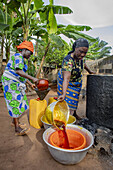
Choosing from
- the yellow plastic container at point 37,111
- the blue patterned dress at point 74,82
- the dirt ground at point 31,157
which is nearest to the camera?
the dirt ground at point 31,157

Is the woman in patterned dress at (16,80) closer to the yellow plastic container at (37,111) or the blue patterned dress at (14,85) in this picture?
the blue patterned dress at (14,85)

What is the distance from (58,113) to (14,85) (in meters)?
0.91

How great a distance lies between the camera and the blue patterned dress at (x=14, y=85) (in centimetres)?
188

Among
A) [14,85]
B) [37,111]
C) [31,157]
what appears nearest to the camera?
[31,157]

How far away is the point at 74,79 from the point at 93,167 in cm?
138

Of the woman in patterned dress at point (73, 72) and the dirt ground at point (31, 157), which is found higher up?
the woman in patterned dress at point (73, 72)

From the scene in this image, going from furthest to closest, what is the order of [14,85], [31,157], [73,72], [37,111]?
[37,111]
[73,72]
[14,85]
[31,157]

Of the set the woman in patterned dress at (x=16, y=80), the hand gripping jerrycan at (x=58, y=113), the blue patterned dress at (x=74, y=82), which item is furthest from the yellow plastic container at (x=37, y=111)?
the hand gripping jerrycan at (x=58, y=113)

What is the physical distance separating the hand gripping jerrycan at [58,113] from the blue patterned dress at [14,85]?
701mm

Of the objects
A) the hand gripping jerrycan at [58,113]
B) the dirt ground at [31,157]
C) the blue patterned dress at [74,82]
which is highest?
the blue patterned dress at [74,82]

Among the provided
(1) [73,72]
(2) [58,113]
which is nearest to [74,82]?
(1) [73,72]

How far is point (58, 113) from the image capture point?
1566 mm

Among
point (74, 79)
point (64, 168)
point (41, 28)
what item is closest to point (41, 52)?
point (41, 28)

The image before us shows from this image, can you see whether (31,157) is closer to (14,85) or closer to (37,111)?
(37,111)
